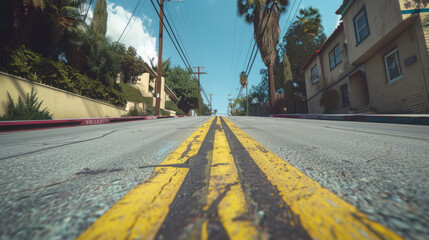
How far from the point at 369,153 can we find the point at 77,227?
1.71 metres

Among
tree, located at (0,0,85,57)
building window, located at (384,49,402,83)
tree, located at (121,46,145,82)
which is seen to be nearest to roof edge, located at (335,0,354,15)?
building window, located at (384,49,402,83)

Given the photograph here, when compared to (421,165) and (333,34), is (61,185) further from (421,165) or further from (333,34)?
(333,34)

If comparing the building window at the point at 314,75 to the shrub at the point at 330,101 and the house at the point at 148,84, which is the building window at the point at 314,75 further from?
the house at the point at 148,84

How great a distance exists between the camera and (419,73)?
5.27 metres

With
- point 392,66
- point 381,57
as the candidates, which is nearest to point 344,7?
point 381,57

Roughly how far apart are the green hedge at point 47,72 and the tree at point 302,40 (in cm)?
2030

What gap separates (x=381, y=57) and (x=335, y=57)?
407 centimetres

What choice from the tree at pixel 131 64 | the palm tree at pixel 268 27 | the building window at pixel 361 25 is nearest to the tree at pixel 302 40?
the palm tree at pixel 268 27

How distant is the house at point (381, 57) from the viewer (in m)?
5.26

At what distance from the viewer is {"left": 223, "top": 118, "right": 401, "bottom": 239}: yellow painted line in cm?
41

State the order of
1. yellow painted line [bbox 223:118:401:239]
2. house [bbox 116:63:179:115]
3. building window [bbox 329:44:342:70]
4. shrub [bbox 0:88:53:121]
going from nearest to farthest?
yellow painted line [bbox 223:118:401:239] < shrub [bbox 0:88:53:121] < building window [bbox 329:44:342:70] < house [bbox 116:63:179:115]

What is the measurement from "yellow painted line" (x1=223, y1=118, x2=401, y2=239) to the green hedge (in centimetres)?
978

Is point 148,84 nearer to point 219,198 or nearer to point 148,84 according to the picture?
point 148,84

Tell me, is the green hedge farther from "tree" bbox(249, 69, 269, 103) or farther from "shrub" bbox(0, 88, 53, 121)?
"tree" bbox(249, 69, 269, 103)
